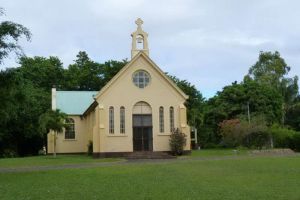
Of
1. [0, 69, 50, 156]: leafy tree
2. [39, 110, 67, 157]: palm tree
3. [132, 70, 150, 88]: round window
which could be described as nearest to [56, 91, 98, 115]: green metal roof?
[0, 69, 50, 156]: leafy tree

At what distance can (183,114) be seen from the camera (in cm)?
4284

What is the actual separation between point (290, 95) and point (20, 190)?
211 feet

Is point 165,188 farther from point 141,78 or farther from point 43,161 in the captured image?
point 141,78

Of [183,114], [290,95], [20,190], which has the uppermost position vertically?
[290,95]

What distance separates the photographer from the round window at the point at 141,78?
140 feet

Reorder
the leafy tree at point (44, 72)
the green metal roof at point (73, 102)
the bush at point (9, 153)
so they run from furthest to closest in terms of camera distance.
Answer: the leafy tree at point (44, 72)
the bush at point (9, 153)
the green metal roof at point (73, 102)

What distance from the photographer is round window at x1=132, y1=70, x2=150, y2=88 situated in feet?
140

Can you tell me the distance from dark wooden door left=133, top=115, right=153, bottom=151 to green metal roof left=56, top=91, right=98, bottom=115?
417 inches

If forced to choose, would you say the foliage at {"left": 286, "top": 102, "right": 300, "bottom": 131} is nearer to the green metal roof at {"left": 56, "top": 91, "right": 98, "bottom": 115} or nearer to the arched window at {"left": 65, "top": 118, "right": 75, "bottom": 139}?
the green metal roof at {"left": 56, "top": 91, "right": 98, "bottom": 115}

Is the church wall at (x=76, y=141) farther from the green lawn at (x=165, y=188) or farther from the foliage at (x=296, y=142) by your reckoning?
the green lawn at (x=165, y=188)

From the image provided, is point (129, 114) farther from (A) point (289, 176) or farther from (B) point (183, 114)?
(A) point (289, 176)

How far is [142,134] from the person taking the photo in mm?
42375

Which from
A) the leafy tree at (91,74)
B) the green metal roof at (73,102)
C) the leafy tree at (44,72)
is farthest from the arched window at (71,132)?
the leafy tree at (91,74)

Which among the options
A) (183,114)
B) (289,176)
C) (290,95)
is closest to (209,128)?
(290,95)
